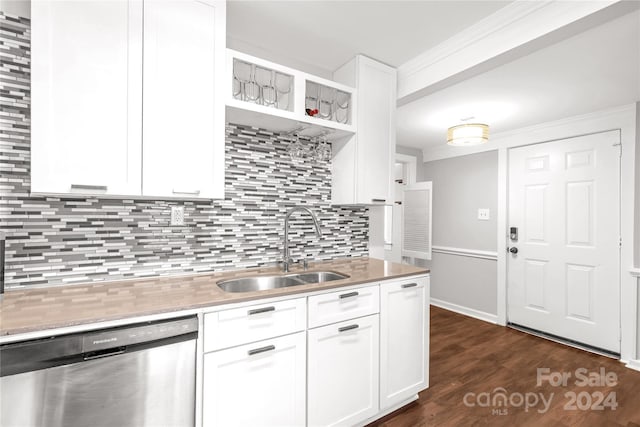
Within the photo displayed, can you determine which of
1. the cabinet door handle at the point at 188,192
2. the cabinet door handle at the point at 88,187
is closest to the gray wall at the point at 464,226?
the cabinet door handle at the point at 188,192

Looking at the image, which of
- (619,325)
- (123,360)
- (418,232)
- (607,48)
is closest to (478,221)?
(418,232)

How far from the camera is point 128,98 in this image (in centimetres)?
140

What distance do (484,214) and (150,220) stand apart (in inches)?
152

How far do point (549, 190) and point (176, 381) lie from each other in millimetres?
3894

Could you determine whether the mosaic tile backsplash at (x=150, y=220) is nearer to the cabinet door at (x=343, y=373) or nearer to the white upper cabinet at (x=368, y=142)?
the white upper cabinet at (x=368, y=142)

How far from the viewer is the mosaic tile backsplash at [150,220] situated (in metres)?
1.41

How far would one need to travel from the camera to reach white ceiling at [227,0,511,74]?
1692 millimetres

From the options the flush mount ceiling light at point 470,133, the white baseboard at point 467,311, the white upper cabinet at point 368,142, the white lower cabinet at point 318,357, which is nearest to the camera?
the white lower cabinet at point 318,357

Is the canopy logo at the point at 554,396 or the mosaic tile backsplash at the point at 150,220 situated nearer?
the mosaic tile backsplash at the point at 150,220

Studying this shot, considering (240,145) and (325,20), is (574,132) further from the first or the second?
(240,145)

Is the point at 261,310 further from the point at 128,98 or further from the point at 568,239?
the point at 568,239

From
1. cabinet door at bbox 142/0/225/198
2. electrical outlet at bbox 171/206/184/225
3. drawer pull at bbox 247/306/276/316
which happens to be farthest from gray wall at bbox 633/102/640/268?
electrical outlet at bbox 171/206/184/225

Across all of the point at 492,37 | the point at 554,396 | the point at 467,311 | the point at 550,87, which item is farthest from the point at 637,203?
the point at 492,37

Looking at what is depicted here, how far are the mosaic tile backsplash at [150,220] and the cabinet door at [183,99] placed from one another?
12.9 inches
